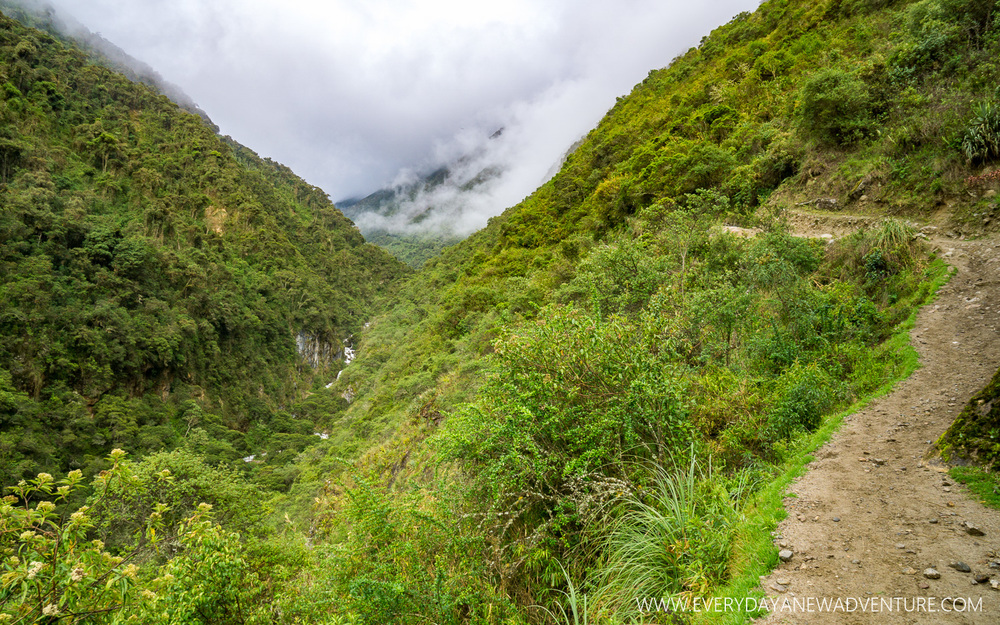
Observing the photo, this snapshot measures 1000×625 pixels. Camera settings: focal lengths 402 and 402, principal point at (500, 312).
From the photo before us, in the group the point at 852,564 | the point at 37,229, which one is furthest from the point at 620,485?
the point at 37,229

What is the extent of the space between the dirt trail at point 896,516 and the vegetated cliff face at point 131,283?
44230 millimetres

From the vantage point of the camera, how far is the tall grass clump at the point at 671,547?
345cm

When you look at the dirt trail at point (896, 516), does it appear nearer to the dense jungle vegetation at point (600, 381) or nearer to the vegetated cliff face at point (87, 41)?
the dense jungle vegetation at point (600, 381)

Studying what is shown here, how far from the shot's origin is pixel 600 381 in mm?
5137

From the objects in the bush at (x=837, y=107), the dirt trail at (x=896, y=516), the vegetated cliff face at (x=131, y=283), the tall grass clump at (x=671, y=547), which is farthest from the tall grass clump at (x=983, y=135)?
the vegetated cliff face at (x=131, y=283)

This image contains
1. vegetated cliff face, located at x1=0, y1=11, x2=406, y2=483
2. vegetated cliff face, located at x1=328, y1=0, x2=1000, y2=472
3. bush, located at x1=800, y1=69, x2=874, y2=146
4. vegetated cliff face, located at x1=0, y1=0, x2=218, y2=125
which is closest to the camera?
vegetated cliff face, located at x1=328, y1=0, x2=1000, y2=472

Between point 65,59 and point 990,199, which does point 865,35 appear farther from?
point 65,59

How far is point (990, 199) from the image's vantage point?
837 cm

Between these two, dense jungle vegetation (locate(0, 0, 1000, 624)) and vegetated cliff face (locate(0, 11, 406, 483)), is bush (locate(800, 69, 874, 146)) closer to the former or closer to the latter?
dense jungle vegetation (locate(0, 0, 1000, 624))

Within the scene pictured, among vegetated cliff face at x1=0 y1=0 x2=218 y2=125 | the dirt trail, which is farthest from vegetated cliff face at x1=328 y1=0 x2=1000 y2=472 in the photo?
vegetated cliff face at x1=0 y1=0 x2=218 y2=125

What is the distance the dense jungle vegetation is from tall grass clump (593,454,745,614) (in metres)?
0.03

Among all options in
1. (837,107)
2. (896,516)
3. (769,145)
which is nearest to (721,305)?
(896,516)

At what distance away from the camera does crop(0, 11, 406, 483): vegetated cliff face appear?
36.2 metres

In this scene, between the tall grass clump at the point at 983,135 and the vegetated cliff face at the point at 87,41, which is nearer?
the tall grass clump at the point at 983,135
